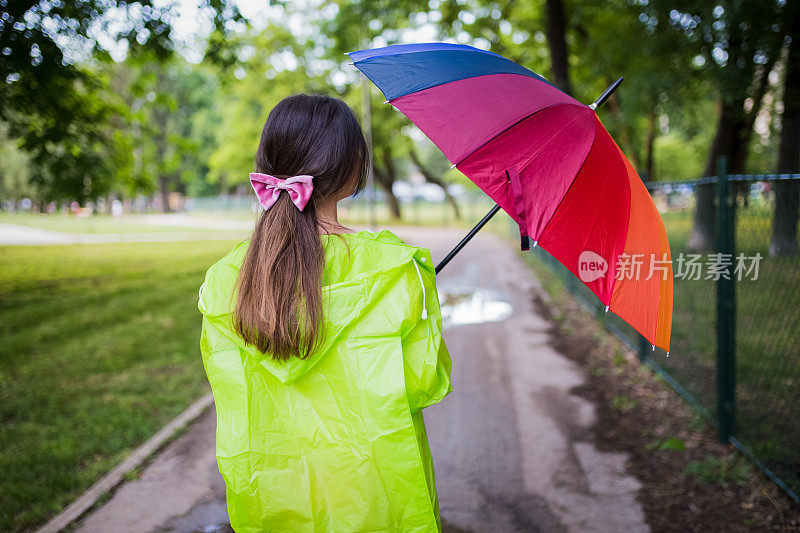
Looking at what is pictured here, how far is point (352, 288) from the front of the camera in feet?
5.12

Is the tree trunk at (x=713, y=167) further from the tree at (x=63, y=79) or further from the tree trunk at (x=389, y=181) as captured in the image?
the tree trunk at (x=389, y=181)

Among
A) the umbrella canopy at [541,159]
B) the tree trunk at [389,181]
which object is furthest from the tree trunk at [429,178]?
the umbrella canopy at [541,159]

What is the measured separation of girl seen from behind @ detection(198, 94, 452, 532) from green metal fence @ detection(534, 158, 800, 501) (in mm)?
2949

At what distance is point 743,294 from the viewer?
171 inches

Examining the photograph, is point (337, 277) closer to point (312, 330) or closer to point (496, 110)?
point (312, 330)

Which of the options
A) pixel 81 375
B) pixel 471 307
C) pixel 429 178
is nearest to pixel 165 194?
pixel 429 178

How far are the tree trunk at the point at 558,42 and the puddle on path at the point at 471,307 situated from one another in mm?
4639

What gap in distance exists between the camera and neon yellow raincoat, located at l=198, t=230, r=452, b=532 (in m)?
1.56

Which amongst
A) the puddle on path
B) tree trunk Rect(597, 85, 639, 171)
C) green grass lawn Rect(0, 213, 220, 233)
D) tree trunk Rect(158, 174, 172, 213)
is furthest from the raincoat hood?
tree trunk Rect(158, 174, 172, 213)

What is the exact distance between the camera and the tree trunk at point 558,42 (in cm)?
1164

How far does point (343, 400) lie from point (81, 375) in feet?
19.8

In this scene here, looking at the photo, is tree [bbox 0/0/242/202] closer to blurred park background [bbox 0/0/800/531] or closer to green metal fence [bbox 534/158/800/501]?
blurred park background [bbox 0/0/800/531]

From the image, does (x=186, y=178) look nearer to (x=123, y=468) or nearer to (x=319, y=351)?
(x=123, y=468)

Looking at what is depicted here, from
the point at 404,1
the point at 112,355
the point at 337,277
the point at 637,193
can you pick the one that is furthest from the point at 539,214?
the point at 404,1
